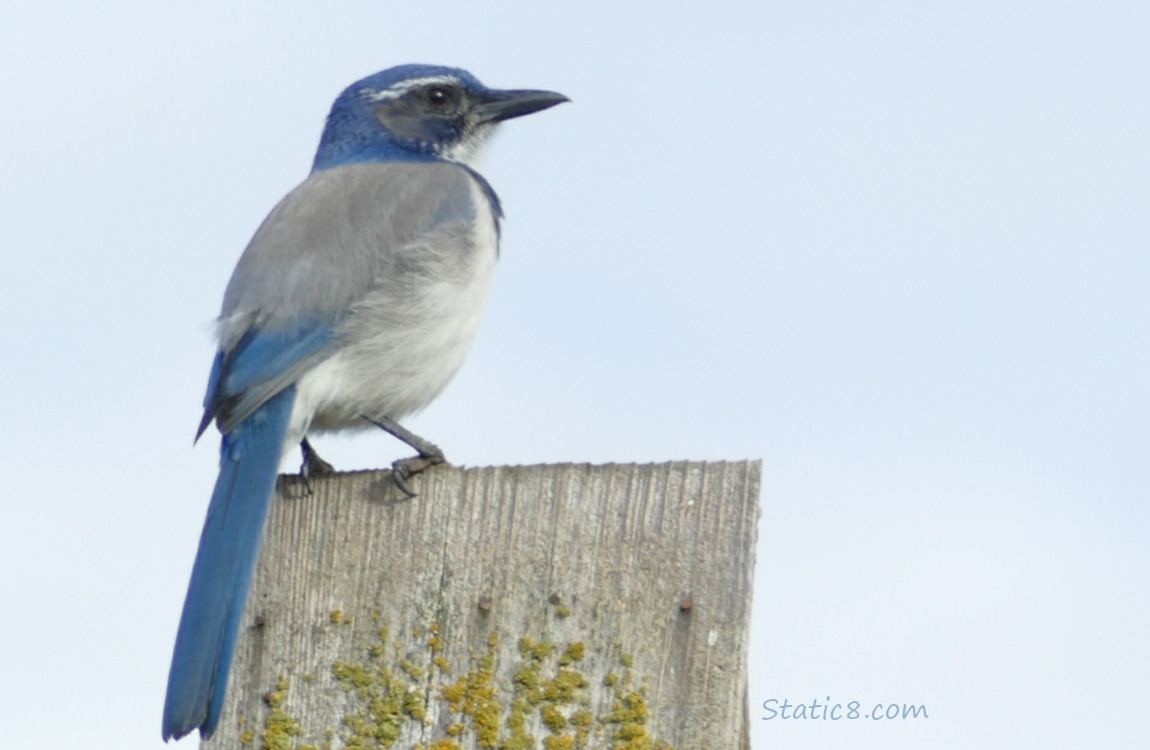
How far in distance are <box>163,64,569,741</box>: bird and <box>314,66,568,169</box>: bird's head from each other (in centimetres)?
12

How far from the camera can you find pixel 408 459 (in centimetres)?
486

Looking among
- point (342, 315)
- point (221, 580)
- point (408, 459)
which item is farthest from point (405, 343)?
point (221, 580)

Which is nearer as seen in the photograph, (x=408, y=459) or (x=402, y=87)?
(x=408, y=459)

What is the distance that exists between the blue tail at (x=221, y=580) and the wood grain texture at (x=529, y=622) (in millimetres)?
87

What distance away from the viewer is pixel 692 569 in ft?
12.8

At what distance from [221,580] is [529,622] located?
3.42 ft

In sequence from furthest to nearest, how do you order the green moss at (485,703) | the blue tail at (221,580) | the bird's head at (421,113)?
the bird's head at (421,113) → the blue tail at (221,580) → the green moss at (485,703)

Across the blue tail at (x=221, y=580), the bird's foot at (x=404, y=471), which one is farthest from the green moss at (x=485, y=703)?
the bird's foot at (x=404, y=471)

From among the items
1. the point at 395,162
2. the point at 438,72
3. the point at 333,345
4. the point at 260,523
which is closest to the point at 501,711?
the point at 260,523

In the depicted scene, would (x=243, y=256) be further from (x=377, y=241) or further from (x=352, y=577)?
(x=352, y=577)

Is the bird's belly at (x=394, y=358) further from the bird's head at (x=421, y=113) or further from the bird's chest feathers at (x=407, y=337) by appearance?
the bird's head at (x=421, y=113)

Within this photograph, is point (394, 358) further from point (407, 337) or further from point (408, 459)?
point (408, 459)

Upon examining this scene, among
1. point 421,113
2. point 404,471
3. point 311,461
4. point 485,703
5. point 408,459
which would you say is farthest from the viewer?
point 421,113

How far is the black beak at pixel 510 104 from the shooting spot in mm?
8398
